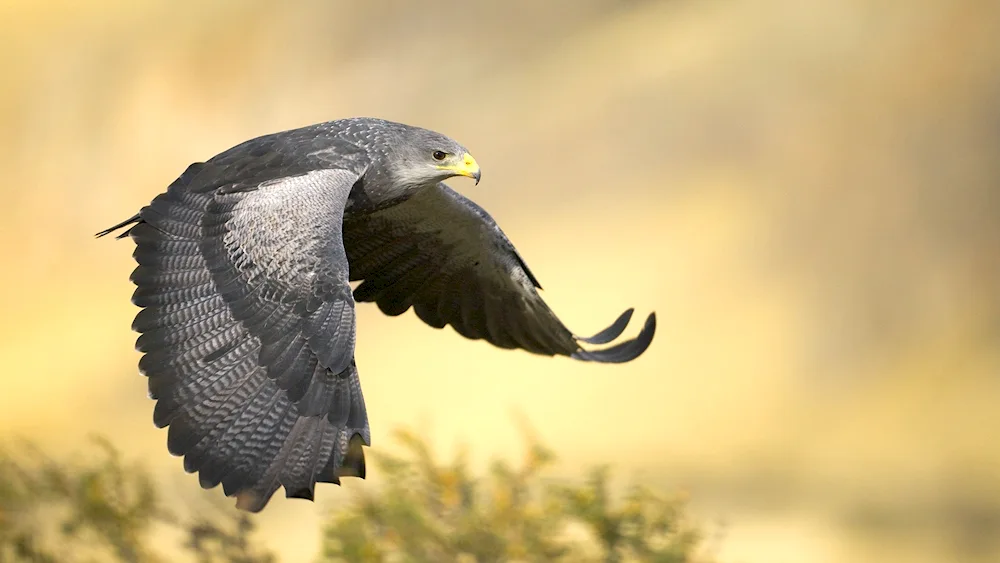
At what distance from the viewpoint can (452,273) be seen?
7348mm

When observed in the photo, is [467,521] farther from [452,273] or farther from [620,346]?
[452,273]

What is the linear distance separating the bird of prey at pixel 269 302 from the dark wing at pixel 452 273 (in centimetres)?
37

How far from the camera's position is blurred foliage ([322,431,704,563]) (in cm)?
548

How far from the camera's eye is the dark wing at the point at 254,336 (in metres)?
5.21

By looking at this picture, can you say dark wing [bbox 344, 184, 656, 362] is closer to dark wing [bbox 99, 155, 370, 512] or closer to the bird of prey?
the bird of prey

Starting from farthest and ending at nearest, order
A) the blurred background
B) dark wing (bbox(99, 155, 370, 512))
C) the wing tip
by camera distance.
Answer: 1. the blurred background
2. the wing tip
3. dark wing (bbox(99, 155, 370, 512))

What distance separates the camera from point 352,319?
211 inches

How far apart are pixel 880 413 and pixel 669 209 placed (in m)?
3.10

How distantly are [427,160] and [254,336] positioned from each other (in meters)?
1.38

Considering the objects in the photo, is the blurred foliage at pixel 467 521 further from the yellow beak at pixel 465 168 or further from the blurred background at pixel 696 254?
the blurred background at pixel 696 254

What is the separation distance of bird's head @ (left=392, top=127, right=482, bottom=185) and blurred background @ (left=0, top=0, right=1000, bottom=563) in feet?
15.4

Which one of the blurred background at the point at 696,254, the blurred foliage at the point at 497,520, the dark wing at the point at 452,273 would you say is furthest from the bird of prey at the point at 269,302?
the blurred background at the point at 696,254

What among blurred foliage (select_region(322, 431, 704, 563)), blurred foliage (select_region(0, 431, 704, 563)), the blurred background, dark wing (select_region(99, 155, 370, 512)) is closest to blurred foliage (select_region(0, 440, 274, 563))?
blurred foliage (select_region(0, 431, 704, 563))

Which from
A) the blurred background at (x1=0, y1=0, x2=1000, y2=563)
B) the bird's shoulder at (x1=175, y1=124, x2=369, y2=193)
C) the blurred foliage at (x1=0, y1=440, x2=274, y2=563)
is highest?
the blurred background at (x1=0, y1=0, x2=1000, y2=563)
